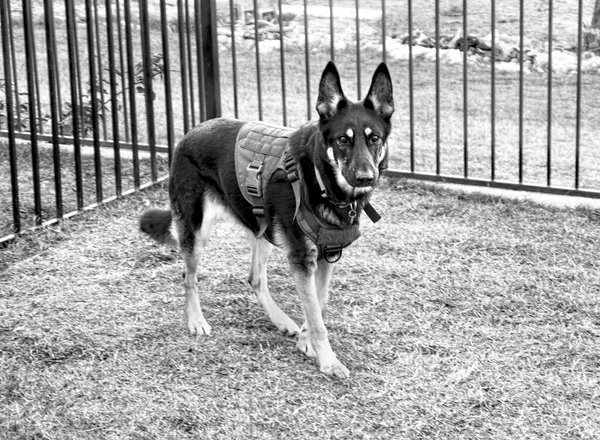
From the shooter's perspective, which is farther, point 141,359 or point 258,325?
point 258,325

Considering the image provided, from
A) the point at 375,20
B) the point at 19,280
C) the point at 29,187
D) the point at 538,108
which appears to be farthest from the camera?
the point at 375,20

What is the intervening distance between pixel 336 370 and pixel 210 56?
12.6 feet

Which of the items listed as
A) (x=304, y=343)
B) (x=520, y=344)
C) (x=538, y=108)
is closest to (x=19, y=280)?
(x=304, y=343)

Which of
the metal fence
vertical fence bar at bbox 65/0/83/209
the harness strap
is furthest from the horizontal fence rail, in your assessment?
the harness strap

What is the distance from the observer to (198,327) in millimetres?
4820

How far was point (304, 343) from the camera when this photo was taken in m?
4.60

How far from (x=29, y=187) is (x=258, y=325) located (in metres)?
3.35

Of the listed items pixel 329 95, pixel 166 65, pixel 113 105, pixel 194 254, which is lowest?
pixel 194 254

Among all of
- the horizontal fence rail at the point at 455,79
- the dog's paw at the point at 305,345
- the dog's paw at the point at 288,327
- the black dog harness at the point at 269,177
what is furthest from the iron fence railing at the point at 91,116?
the dog's paw at the point at 305,345

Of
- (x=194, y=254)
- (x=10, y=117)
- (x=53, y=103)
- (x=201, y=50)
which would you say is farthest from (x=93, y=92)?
(x=194, y=254)

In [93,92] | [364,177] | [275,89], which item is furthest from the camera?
[275,89]

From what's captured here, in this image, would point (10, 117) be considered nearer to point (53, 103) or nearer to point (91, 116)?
point (53, 103)

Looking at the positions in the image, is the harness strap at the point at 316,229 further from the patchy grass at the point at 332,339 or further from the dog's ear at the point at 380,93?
the patchy grass at the point at 332,339

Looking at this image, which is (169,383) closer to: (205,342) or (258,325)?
(205,342)
